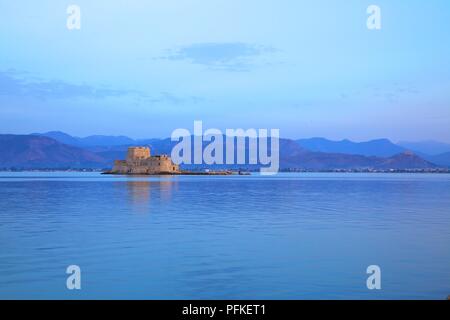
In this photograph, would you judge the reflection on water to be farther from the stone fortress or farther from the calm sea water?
the stone fortress

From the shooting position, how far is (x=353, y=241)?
56.6 ft

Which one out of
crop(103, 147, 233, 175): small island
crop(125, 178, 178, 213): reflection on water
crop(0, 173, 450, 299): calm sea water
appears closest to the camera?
crop(0, 173, 450, 299): calm sea water

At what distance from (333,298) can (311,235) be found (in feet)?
27.3

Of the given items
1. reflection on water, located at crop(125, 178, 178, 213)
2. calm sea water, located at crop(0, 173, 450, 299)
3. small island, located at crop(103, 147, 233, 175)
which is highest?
small island, located at crop(103, 147, 233, 175)

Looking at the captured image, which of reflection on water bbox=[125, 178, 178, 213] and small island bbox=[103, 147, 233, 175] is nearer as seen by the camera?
reflection on water bbox=[125, 178, 178, 213]

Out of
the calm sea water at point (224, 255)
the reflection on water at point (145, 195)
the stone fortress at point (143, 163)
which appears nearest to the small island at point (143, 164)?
the stone fortress at point (143, 163)

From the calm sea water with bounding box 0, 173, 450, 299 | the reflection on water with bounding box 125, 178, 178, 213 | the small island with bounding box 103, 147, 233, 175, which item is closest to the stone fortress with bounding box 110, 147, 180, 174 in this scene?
the small island with bounding box 103, 147, 233, 175

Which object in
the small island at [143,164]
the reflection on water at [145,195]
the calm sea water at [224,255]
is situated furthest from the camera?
the small island at [143,164]

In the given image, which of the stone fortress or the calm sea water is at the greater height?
the stone fortress

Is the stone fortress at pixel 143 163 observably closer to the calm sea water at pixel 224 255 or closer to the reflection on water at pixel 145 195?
the reflection on water at pixel 145 195

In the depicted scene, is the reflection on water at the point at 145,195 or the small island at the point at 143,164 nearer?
the reflection on water at the point at 145,195

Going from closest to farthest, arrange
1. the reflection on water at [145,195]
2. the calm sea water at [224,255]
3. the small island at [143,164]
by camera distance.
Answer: the calm sea water at [224,255], the reflection on water at [145,195], the small island at [143,164]

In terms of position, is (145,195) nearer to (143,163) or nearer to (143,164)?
(143,164)
